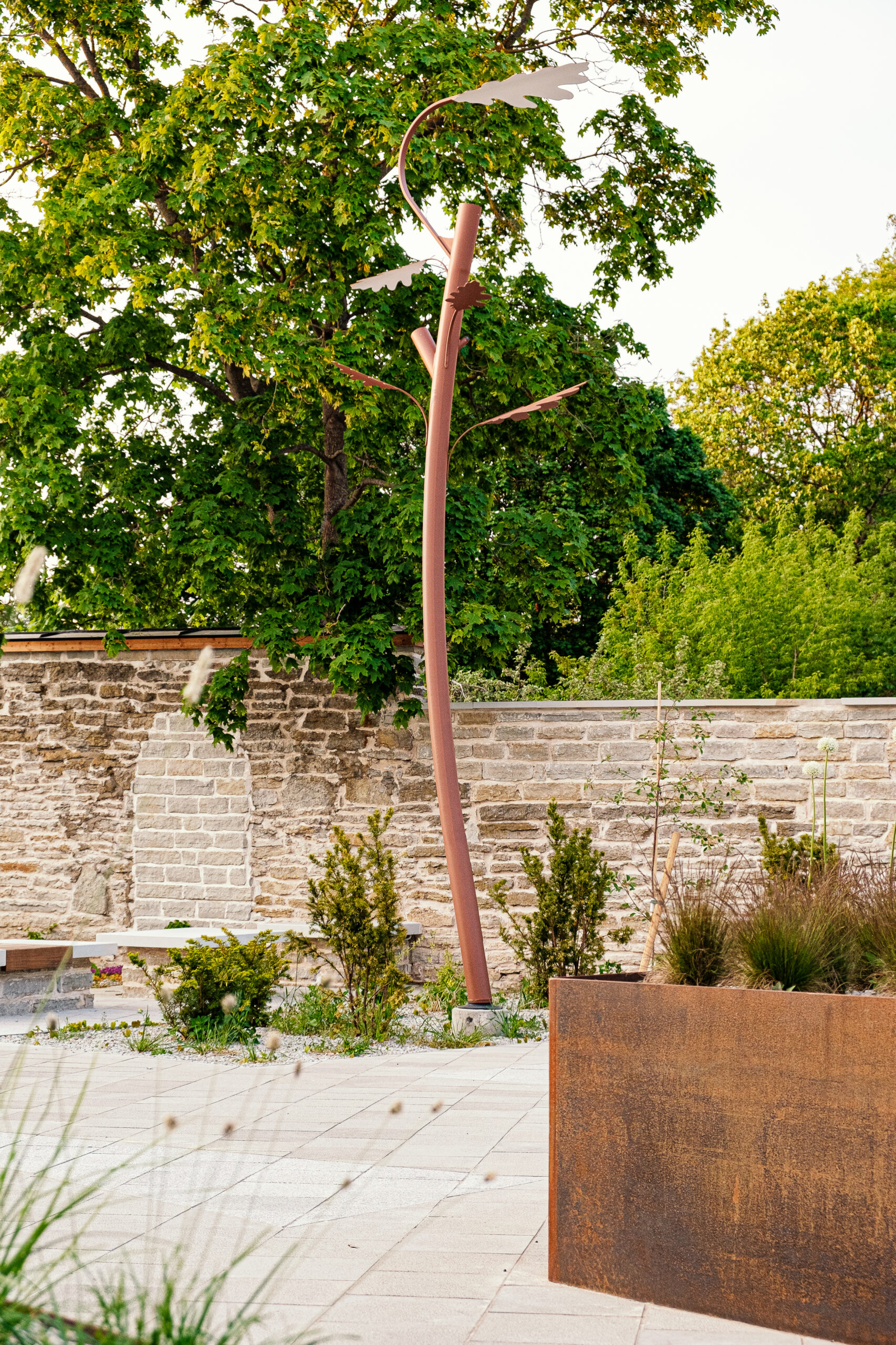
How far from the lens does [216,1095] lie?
16.6ft

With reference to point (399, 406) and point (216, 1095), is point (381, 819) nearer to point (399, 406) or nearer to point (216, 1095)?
point (399, 406)

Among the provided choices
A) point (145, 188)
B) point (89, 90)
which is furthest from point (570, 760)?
point (89, 90)

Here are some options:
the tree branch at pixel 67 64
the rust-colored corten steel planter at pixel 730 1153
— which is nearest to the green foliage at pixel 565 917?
the rust-colored corten steel planter at pixel 730 1153

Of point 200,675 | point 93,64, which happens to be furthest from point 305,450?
point 200,675

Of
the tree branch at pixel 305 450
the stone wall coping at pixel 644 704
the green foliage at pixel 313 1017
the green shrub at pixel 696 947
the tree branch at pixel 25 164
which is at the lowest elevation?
the green foliage at pixel 313 1017

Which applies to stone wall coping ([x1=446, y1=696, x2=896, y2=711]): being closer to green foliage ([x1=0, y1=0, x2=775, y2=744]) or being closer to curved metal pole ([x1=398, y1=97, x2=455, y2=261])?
green foliage ([x1=0, y1=0, x2=775, y2=744])

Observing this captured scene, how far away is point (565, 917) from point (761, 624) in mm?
6814

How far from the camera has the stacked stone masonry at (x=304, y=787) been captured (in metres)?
7.96

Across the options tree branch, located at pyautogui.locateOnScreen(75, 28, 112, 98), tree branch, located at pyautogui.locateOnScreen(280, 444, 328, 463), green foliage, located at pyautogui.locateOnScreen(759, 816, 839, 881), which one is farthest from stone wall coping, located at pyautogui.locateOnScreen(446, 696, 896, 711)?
tree branch, located at pyautogui.locateOnScreen(75, 28, 112, 98)

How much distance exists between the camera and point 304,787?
9125 mm

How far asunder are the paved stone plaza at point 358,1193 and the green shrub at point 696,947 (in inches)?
25.9

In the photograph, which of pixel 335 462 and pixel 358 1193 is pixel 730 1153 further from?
pixel 335 462

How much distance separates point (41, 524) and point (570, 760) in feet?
13.2

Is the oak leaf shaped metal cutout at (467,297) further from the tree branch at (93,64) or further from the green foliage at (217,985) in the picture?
the tree branch at (93,64)
